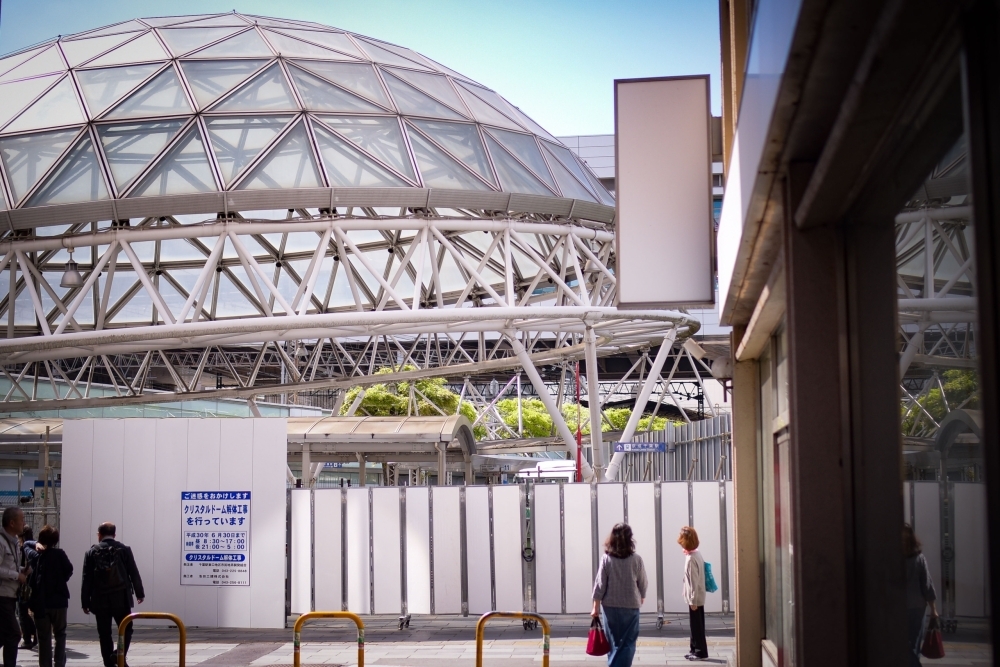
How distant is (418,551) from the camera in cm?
1761

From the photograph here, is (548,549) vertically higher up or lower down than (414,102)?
lower down

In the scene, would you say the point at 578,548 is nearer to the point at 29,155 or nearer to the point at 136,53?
the point at 29,155

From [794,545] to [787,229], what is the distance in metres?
1.55

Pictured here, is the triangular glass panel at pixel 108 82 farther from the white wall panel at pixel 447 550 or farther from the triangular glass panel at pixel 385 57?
the white wall panel at pixel 447 550

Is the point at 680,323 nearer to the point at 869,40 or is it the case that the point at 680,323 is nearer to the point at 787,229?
the point at 787,229

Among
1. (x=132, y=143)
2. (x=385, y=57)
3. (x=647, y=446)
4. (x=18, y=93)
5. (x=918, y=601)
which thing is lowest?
(x=918, y=601)

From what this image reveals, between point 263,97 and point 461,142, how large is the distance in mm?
3911

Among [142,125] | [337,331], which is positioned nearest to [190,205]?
[142,125]

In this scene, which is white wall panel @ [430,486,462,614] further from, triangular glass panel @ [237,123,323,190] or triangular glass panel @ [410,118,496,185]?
triangular glass panel @ [410,118,496,185]

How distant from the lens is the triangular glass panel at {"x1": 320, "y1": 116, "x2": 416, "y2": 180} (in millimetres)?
20406

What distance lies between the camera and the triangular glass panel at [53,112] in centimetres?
2061

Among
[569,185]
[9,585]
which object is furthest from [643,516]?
[9,585]

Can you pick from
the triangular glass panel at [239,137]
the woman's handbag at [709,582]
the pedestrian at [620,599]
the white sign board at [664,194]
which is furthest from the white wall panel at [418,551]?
the white sign board at [664,194]

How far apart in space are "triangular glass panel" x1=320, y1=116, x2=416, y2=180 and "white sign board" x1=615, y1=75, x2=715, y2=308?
34.6ft
